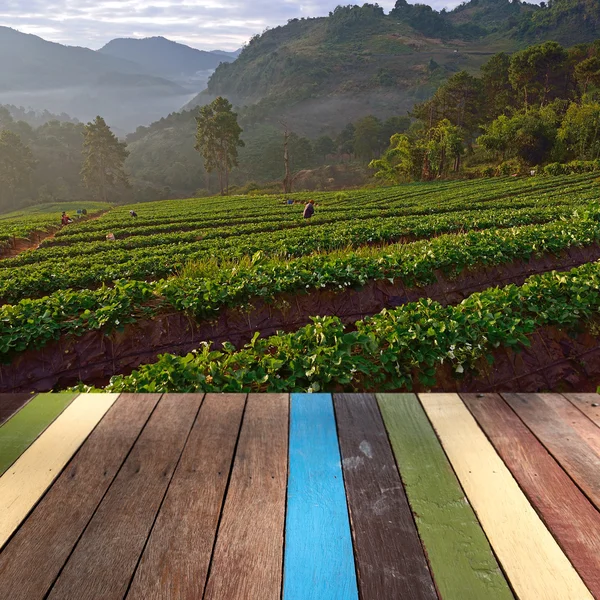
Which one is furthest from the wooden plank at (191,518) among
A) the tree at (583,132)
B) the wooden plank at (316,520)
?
the tree at (583,132)

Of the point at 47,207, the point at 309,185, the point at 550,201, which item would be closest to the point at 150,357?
the point at 550,201

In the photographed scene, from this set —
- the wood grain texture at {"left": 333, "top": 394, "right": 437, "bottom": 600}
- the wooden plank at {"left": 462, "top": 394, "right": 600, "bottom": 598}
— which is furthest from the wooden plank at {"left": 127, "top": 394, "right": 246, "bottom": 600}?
the wooden plank at {"left": 462, "top": 394, "right": 600, "bottom": 598}

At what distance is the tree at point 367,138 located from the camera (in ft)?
335

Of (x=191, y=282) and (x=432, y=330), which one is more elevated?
(x=432, y=330)

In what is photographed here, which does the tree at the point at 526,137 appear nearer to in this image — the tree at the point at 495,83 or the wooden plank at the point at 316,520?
the tree at the point at 495,83

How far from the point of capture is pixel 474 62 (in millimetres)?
162875

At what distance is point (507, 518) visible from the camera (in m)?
1.72

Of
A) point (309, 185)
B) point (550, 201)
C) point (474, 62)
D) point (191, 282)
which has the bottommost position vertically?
point (309, 185)

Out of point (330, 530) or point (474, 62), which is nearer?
point (330, 530)

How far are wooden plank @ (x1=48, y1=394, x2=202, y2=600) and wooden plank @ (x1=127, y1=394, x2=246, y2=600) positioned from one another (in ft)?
0.17

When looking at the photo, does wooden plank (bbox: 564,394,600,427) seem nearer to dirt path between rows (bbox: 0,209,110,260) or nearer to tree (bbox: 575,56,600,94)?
dirt path between rows (bbox: 0,209,110,260)

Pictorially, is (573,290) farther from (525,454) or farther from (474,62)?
(474,62)

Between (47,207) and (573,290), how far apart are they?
2707 inches

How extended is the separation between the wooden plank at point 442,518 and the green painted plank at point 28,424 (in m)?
1.99
